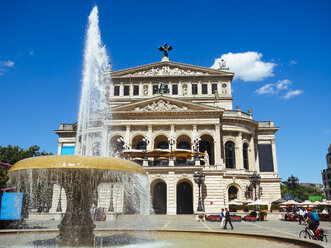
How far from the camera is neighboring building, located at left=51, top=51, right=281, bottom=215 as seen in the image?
35.1m

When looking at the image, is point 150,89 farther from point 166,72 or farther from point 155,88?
point 166,72

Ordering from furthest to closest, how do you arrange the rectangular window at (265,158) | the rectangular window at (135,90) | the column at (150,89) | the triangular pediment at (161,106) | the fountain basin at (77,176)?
the rectangular window at (135,90) < the column at (150,89) < the rectangular window at (265,158) < the triangular pediment at (161,106) < the fountain basin at (77,176)

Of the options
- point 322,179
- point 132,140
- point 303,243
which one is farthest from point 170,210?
point 322,179

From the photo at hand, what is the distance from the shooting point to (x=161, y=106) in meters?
41.3

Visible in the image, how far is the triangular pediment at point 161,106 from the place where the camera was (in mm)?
40844

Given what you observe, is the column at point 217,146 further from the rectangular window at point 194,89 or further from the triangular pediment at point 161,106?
the rectangular window at point 194,89

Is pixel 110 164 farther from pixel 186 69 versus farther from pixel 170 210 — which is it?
pixel 186 69

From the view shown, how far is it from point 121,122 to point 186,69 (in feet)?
52.4

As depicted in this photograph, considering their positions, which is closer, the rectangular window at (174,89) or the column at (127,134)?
the column at (127,134)

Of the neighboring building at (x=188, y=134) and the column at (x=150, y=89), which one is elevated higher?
the column at (x=150, y=89)

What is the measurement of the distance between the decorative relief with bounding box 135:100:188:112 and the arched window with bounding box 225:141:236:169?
29.0ft

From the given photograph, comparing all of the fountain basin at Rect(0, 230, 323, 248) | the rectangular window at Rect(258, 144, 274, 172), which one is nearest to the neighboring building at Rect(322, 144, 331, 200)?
the rectangular window at Rect(258, 144, 274, 172)

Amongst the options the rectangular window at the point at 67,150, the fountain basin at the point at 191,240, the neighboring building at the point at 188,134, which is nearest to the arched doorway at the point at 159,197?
the neighboring building at the point at 188,134

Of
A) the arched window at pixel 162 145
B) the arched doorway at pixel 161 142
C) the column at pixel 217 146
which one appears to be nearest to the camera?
the column at pixel 217 146
